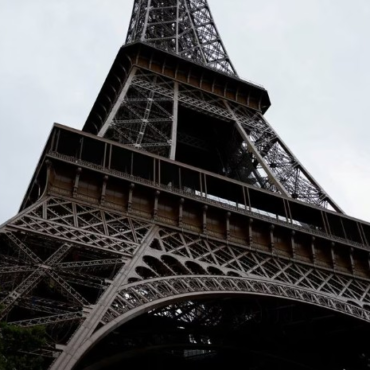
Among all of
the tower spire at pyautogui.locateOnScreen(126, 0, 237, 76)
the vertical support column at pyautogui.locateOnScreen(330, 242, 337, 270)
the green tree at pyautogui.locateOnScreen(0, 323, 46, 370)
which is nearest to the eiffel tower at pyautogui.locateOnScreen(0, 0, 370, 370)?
the vertical support column at pyautogui.locateOnScreen(330, 242, 337, 270)

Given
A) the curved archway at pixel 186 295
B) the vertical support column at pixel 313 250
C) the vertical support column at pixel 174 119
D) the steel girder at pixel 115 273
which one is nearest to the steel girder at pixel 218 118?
the vertical support column at pixel 174 119

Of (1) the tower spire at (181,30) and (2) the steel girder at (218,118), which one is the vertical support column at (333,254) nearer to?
(2) the steel girder at (218,118)

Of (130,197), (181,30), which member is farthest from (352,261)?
(181,30)

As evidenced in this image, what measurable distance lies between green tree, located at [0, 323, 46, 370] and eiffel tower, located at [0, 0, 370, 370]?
3.23 feet

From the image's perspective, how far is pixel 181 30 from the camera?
4422 centimetres

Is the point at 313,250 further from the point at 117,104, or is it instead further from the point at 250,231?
the point at 117,104

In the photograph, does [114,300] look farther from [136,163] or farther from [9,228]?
[136,163]

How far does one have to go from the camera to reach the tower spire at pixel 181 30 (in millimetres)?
40719

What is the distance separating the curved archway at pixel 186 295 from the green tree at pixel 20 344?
4.01ft

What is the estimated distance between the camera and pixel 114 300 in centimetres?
1522

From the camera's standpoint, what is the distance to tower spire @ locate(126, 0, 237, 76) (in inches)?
1603

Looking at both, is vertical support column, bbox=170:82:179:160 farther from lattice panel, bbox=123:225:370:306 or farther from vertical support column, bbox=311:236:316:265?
vertical support column, bbox=311:236:316:265

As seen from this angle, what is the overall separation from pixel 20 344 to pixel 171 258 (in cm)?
862

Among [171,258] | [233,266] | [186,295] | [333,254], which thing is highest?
[333,254]
